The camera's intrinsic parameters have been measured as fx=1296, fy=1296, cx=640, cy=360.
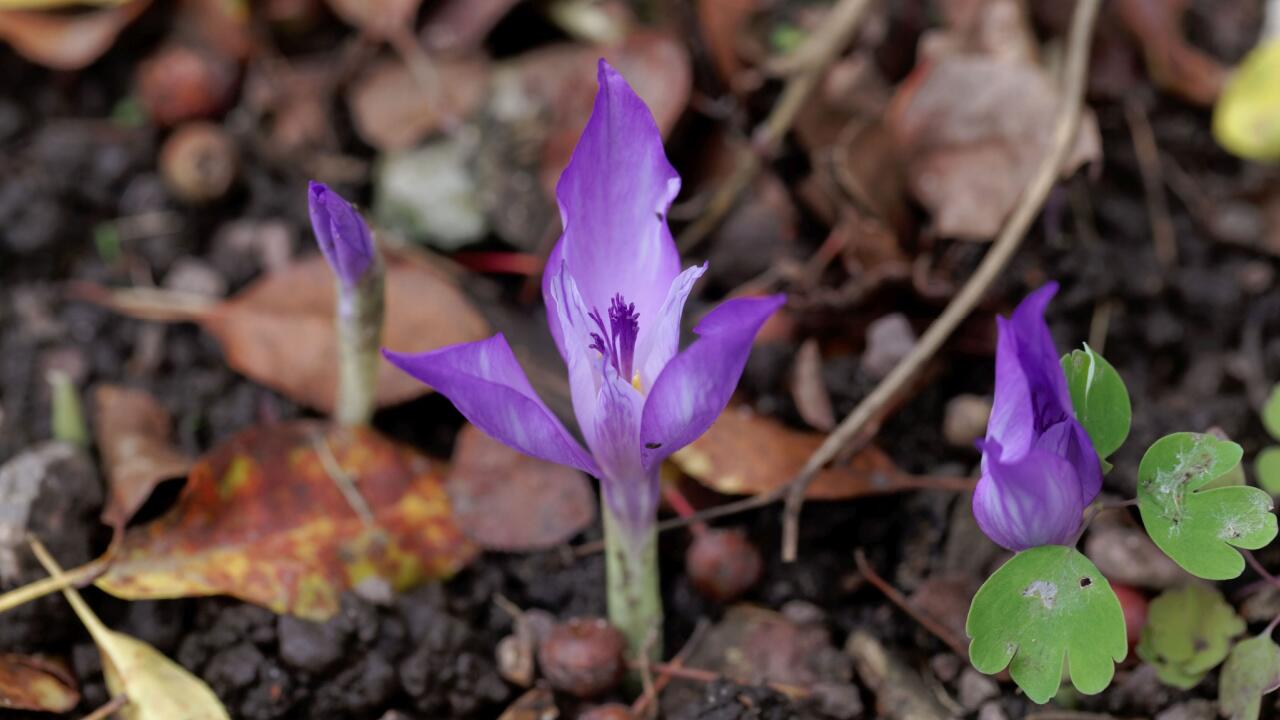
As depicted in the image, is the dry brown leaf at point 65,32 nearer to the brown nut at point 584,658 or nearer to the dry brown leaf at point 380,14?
the dry brown leaf at point 380,14

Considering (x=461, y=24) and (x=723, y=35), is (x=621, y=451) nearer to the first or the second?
(x=723, y=35)

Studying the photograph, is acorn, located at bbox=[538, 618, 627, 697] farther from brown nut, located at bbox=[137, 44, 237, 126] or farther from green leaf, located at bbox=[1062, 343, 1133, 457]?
brown nut, located at bbox=[137, 44, 237, 126]

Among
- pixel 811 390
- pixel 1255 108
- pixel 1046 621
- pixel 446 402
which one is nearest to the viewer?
pixel 1046 621

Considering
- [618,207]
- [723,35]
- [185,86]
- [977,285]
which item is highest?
[618,207]

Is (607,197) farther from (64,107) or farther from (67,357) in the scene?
(64,107)

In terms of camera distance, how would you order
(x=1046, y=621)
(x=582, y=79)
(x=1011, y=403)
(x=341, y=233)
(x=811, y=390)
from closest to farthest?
(x=1011, y=403) → (x=1046, y=621) → (x=341, y=233) → (x=811, y=390) → (x=582, y=79)

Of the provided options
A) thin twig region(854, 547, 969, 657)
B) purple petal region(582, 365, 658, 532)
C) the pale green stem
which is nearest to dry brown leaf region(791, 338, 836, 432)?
thin twig region(854, 547, 969, 657)

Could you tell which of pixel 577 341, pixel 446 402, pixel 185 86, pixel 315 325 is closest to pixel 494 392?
pixel 577 341
